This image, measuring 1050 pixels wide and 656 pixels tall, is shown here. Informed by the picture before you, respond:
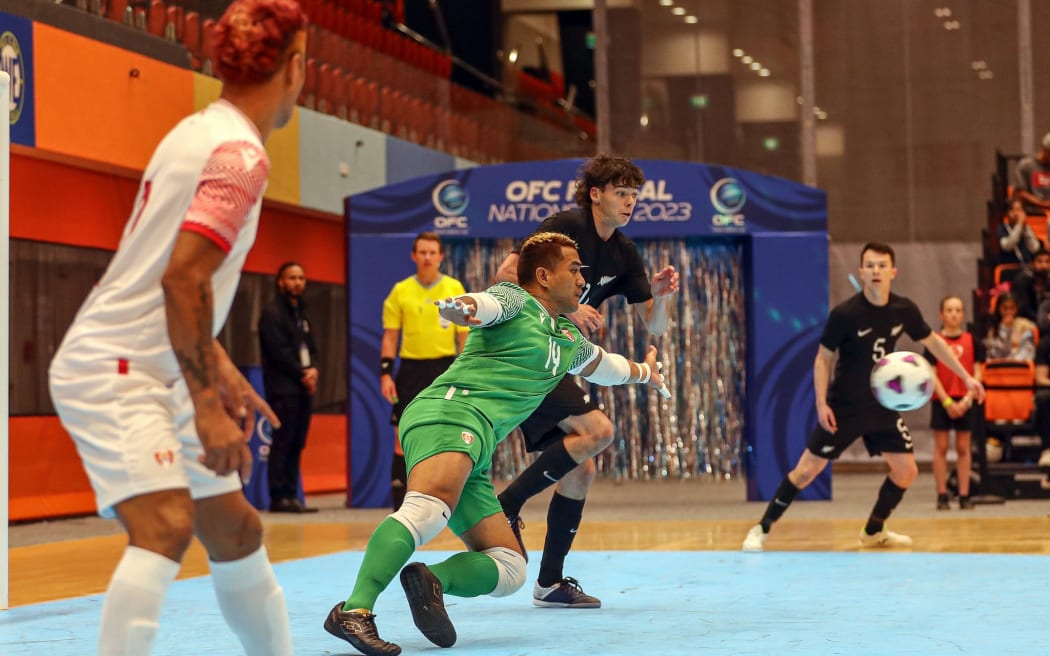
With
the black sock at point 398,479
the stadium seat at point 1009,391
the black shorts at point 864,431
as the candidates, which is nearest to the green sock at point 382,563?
the black shorts at point 864,431

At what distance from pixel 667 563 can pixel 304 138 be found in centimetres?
751

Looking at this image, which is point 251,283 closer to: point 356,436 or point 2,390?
point 356,436

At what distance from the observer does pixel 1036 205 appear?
15609 millimetres

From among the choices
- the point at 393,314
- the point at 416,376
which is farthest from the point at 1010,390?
the point at 393,314

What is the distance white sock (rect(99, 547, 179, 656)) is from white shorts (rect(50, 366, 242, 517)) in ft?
0.41

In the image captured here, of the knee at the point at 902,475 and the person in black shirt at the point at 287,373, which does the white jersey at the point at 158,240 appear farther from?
the person in black shirt at the point at 287,373

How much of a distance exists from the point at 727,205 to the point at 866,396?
4.06 meters

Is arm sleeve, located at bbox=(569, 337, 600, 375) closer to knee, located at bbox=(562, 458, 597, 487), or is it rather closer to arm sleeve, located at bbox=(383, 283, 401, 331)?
knee, located at bbox=(562, 458, 597, 487)

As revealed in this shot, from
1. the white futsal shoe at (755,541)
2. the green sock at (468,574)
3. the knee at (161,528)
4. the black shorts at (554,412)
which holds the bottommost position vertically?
the white futsal shoe at (755,541)

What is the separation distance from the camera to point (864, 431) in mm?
8094

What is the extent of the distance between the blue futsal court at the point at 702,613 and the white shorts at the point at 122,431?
6.47 feet

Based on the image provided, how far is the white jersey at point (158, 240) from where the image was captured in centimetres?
285

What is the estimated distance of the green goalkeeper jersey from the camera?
15.5 ft

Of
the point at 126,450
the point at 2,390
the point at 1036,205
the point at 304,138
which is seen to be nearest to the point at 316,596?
the point at 2,390
